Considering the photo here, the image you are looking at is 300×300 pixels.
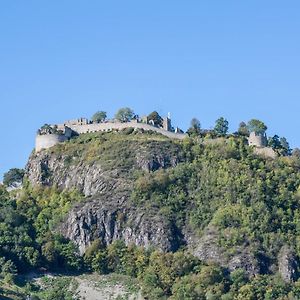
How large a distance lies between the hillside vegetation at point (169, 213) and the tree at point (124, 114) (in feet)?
16.7

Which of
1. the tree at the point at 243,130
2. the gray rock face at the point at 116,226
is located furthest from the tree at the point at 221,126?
the gray rock face at the point at 116,226

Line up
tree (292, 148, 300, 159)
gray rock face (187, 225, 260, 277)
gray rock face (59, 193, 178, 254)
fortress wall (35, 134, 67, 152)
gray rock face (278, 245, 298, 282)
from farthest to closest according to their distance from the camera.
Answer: fortress wall (35, 134, 67, 152) → tree (292, 148, 300, 159) → gray rock face (59, 193, 178, 254) → gray rock face (187, 225, 260, 277) → gray rock face (278, 245, 298, 282)

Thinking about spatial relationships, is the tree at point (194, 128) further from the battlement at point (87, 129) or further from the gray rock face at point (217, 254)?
the gray rock face at point (217, 254)

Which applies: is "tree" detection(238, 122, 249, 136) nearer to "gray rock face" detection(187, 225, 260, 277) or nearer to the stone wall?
the stone wall

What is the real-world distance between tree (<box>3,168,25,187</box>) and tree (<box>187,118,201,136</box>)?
17.6m

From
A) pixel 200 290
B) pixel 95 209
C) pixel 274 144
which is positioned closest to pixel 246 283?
pixel 200 290

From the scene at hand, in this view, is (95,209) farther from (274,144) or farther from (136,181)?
(274,144)

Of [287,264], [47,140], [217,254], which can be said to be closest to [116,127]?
[47,140]

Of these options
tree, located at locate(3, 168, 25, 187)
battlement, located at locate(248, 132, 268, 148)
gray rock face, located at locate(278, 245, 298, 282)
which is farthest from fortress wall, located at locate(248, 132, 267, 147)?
tree, located at locate(3, 168, 25, 187)

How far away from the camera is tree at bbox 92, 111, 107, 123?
174875 millimetres

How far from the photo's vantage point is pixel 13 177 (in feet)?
558

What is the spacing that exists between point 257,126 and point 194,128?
23.8 ft

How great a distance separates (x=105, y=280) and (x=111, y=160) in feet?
60.1

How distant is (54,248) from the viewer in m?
150
